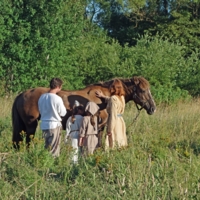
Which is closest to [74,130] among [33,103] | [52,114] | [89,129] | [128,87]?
[89,129]

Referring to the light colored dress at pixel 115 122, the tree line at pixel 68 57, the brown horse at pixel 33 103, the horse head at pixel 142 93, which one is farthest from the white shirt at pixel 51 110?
the tree line at pixel 68 57

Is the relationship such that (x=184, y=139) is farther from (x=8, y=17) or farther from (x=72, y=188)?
(x=8, y=17)

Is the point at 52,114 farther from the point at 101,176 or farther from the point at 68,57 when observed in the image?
the point at 68,57

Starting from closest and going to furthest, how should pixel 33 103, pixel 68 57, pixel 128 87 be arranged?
pixel 33 103
pixel 128 87
pixel 68 57

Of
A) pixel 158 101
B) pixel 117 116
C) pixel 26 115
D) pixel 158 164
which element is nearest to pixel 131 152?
pixel 158 164

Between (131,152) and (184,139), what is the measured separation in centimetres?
475

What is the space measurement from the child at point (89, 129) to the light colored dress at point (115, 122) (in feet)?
0.86

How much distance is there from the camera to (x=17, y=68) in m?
21.8

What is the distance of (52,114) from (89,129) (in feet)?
2.41

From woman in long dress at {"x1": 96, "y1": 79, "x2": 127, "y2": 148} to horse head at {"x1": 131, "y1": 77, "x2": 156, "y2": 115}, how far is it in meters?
1.26

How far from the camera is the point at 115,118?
939 centimetres

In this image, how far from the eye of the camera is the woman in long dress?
9328 mm

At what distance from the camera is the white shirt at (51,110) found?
8852 millimetres

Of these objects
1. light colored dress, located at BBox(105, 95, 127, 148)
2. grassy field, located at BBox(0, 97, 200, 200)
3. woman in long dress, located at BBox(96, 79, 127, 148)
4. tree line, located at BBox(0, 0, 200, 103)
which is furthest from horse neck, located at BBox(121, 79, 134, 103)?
tree line, located at BBox(0, 0, 200, 103)
